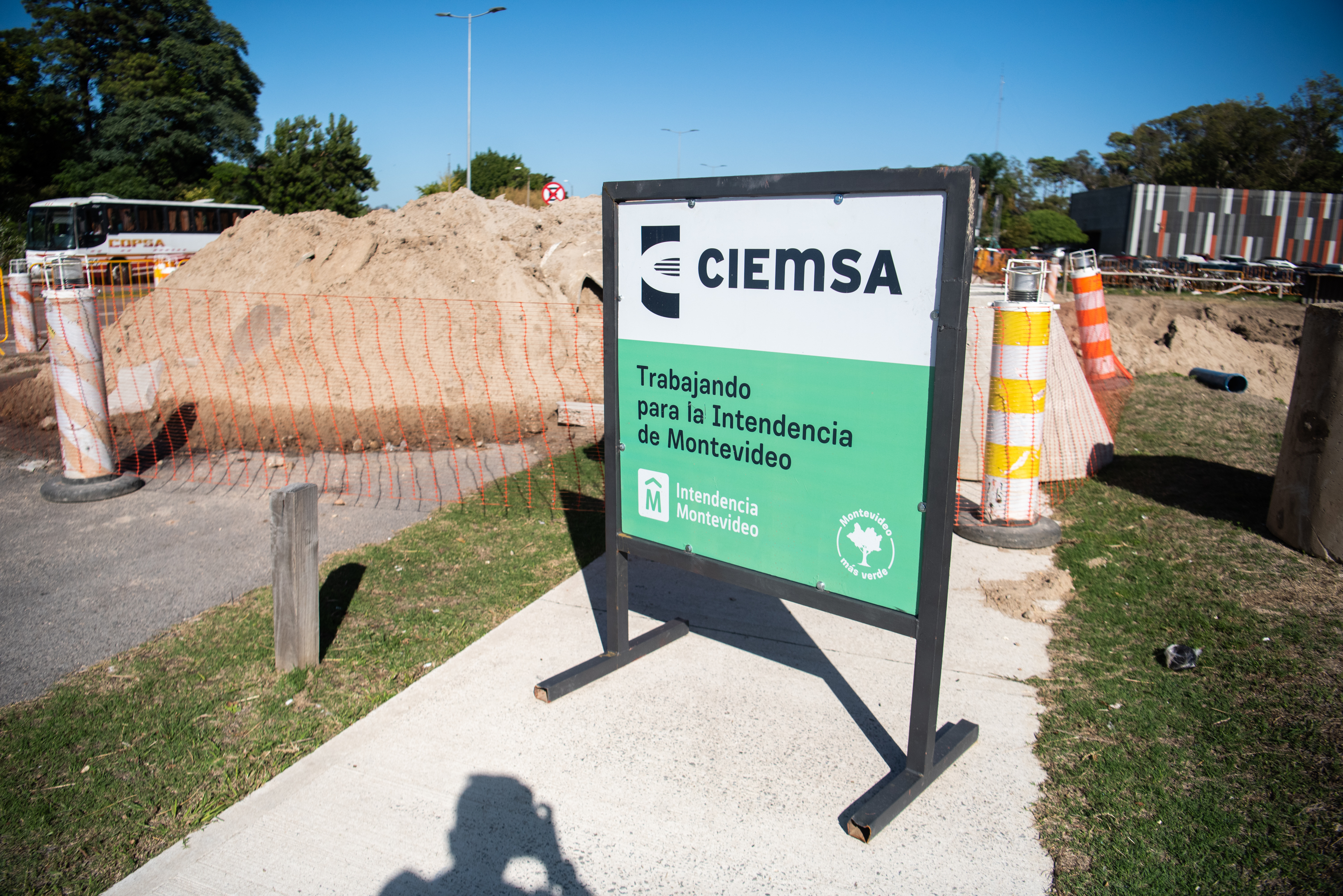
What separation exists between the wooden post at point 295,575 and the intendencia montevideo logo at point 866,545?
8.16ft

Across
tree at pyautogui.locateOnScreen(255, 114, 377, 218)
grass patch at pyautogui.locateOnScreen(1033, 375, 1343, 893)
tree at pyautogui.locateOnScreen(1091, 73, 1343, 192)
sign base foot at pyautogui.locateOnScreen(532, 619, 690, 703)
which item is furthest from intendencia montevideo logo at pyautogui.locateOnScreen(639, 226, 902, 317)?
tree at pyautogui.locateOnScreen(1091, 73, 1343, 192)

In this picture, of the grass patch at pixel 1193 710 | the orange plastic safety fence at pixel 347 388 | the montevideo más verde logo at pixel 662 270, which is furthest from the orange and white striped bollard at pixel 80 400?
the grass patch at pixel 1193 710

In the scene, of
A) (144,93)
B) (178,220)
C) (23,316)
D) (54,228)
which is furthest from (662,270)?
(144,93)

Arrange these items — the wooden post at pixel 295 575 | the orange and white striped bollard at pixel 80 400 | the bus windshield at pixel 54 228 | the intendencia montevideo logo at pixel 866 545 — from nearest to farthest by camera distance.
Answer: the intendencia montevideo logo at pixel 866 545, the wooden post at pixel 295 575, the orange and white striped bollard at pixel 80 400, the bus windshield at pixel 54 228

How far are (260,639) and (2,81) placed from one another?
6131cm

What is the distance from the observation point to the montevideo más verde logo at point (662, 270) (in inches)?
142

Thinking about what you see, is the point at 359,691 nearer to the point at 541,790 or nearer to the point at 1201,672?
the point at 541,790

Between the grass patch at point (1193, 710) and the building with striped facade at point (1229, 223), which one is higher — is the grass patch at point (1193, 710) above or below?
below

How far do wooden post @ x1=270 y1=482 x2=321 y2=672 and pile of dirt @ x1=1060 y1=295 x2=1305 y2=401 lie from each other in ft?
39.6

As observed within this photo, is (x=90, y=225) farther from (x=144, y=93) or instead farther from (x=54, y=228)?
(x=144, y=93)

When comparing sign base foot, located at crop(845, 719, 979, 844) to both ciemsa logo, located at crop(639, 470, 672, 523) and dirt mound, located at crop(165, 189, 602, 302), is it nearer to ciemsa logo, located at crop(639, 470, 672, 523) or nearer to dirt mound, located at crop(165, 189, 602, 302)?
ciemsa logo, located at crop(639, 470, 672, 523)

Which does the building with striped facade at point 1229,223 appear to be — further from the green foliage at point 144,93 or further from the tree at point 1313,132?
the green foliage at point 144,93

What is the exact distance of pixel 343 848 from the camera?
2.91 metres

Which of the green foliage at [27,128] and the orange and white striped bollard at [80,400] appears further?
the green foliage at [27,128]
